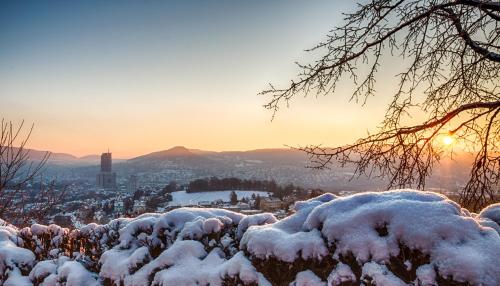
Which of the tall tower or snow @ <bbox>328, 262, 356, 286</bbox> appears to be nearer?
snow @ <bbox>328, 262, 356, 286</bbox>

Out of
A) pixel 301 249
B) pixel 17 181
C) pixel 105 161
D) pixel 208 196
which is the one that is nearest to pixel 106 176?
pixel 105 161

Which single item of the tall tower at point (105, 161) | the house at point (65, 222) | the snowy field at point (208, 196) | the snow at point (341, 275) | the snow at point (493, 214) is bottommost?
the snowy field at point (208, 196)

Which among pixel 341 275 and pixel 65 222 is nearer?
pixel 341 275

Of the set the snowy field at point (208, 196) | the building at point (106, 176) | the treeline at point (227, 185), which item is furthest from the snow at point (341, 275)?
the building at point (106, 176)

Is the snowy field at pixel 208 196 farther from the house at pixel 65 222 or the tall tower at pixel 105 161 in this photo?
the house at pixel 65 222

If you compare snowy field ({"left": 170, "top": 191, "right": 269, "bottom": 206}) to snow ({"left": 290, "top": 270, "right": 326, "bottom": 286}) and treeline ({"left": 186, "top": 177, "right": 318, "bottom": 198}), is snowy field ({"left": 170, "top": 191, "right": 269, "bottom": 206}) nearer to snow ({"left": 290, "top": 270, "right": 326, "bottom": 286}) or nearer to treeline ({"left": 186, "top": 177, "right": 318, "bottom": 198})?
treeline ({"left": 186, "top": 177, "right": 318, "bottom": 198})

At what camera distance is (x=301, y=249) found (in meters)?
2.88

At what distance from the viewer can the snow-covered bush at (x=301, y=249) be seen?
237 cm

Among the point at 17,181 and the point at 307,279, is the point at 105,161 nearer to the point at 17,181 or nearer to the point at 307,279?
the point at 17,181

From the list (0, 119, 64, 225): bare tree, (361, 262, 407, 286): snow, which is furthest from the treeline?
(361, 262, 407, 286): snow

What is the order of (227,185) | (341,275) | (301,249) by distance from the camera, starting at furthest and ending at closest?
(227,185) < (301,249) < (341,275)

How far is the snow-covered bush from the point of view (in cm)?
237

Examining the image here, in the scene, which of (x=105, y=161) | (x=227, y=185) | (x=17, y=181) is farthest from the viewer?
(x=105, y=161)

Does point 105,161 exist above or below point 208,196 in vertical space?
above
